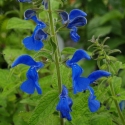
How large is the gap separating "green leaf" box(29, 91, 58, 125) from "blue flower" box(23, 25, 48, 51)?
0.19 m

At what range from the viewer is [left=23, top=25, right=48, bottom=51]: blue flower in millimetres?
1392

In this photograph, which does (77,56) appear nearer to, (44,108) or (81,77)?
(81,77)

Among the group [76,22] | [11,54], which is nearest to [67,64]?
[76,22]

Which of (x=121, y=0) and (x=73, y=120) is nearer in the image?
(x=73, y=120)

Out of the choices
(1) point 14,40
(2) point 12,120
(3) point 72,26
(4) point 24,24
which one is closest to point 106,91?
(3) point 72,26

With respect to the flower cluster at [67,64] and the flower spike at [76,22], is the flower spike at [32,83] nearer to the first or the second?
the flower cluster at [67,64]

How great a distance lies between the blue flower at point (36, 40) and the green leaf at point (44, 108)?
0.19m

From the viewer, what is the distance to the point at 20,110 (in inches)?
77.0

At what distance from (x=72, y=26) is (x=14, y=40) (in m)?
1.33

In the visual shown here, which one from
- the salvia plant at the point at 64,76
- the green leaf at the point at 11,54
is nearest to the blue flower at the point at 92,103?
the salvia plant at the point at 64,76

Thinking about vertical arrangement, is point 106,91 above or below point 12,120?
above

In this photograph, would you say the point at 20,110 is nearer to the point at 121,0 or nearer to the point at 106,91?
the point at 106,91

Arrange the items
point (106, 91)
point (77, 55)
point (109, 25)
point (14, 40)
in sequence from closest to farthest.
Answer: point (77, 55), point (106, 91), point (14, 40), point (109, 25)

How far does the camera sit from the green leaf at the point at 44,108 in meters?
1.43
